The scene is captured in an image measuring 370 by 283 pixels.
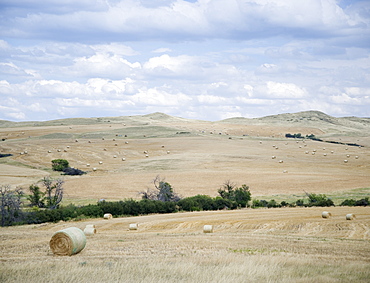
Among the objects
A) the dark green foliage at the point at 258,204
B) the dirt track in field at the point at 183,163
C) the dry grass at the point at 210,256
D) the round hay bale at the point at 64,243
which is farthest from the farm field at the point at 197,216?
the dark green foliage at the point at 258,204

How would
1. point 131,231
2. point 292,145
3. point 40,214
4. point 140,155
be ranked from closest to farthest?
point 131,231 < point 40,214 < point 140,155 < point 292,145

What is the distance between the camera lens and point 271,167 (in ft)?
224

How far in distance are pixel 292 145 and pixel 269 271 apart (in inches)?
3199

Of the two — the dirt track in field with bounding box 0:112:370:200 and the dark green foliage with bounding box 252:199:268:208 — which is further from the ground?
the dirt track in field with bounding box 0:112:370:200

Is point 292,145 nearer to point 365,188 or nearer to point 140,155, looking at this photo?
point 140,155

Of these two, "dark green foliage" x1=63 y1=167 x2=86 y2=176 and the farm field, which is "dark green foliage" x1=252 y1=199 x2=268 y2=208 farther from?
"dark green foliage" x1=63 y1=167 x2=86 y2=176

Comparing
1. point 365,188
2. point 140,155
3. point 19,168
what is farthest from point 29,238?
point 140,155

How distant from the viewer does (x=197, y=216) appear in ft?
101

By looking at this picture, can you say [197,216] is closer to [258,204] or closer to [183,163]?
[258,204]

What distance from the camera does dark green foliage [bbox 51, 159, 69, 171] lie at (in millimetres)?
65550

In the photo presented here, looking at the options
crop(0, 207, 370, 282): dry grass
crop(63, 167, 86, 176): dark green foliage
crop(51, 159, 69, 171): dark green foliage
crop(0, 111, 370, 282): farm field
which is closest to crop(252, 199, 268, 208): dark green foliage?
crop(0, 111, 370, 282): farm field

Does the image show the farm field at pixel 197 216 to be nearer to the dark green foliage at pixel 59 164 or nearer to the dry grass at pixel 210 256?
the dry grass at pixel 210 256

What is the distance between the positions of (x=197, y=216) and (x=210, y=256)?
54.2 ft

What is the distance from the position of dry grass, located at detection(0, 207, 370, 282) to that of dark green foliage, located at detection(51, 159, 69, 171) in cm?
4100
